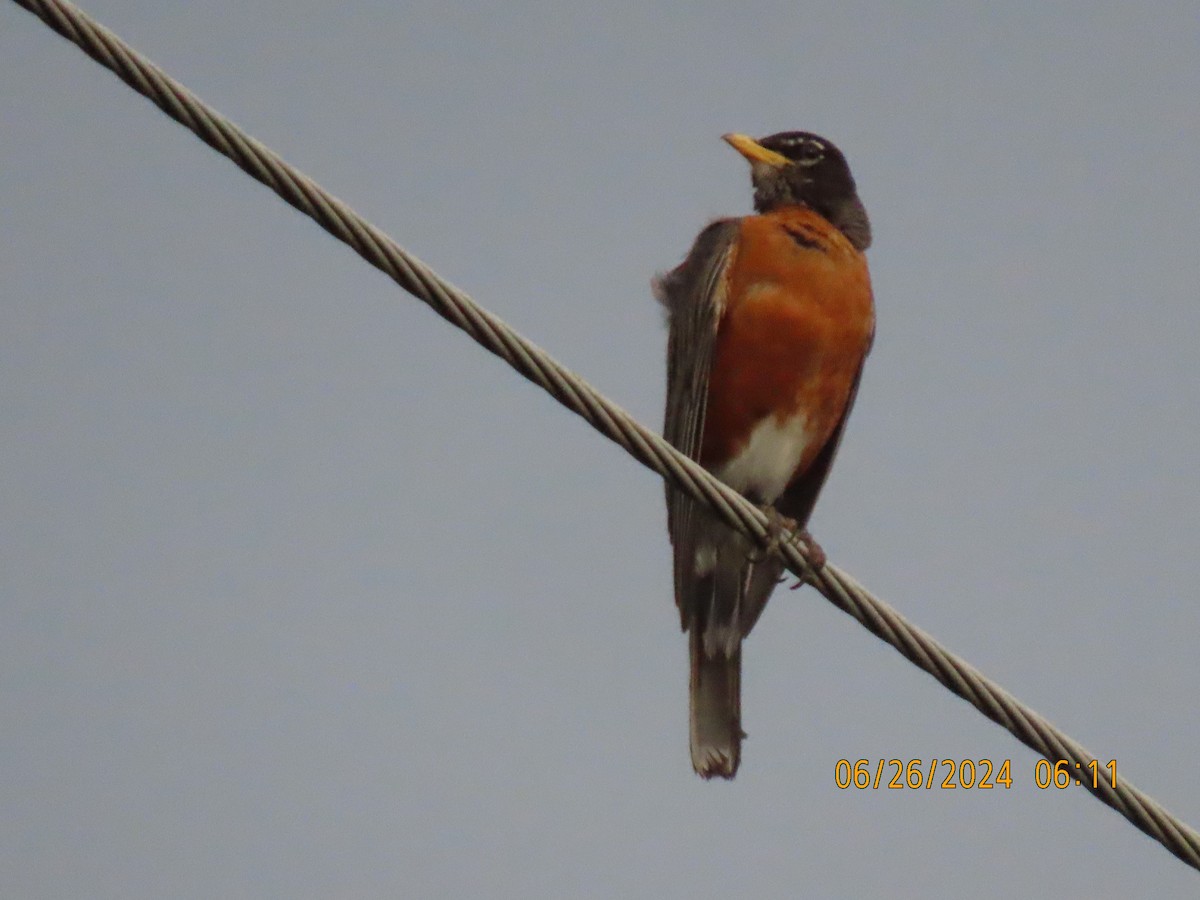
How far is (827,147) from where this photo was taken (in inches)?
262

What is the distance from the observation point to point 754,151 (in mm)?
6652

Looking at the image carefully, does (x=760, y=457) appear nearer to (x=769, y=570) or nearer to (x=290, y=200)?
(x=769, y=570)

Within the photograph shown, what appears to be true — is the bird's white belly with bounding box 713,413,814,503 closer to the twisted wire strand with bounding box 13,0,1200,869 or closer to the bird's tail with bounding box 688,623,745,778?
the bird's tail with bounding box 688,623,745,778

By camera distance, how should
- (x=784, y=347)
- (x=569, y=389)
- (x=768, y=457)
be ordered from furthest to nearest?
1. (x=768, y=457)
2. (x=784, y=347)
3. (x=569, y=389)

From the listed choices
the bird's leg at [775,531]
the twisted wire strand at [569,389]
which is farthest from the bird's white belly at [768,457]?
the twisted wire strand at [569,389]

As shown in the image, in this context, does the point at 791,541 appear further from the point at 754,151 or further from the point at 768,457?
the point at 754,151

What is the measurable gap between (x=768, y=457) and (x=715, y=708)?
915 mm

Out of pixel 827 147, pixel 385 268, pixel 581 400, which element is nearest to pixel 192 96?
pixel 385 268

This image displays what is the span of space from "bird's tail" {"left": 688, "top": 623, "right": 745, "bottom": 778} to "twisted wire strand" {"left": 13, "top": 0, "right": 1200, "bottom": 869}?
1593 millimetres

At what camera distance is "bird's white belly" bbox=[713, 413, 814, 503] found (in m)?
5.66

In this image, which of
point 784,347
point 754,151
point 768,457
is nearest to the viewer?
point 784,347

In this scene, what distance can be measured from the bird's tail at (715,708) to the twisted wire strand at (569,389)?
1.59 metres
